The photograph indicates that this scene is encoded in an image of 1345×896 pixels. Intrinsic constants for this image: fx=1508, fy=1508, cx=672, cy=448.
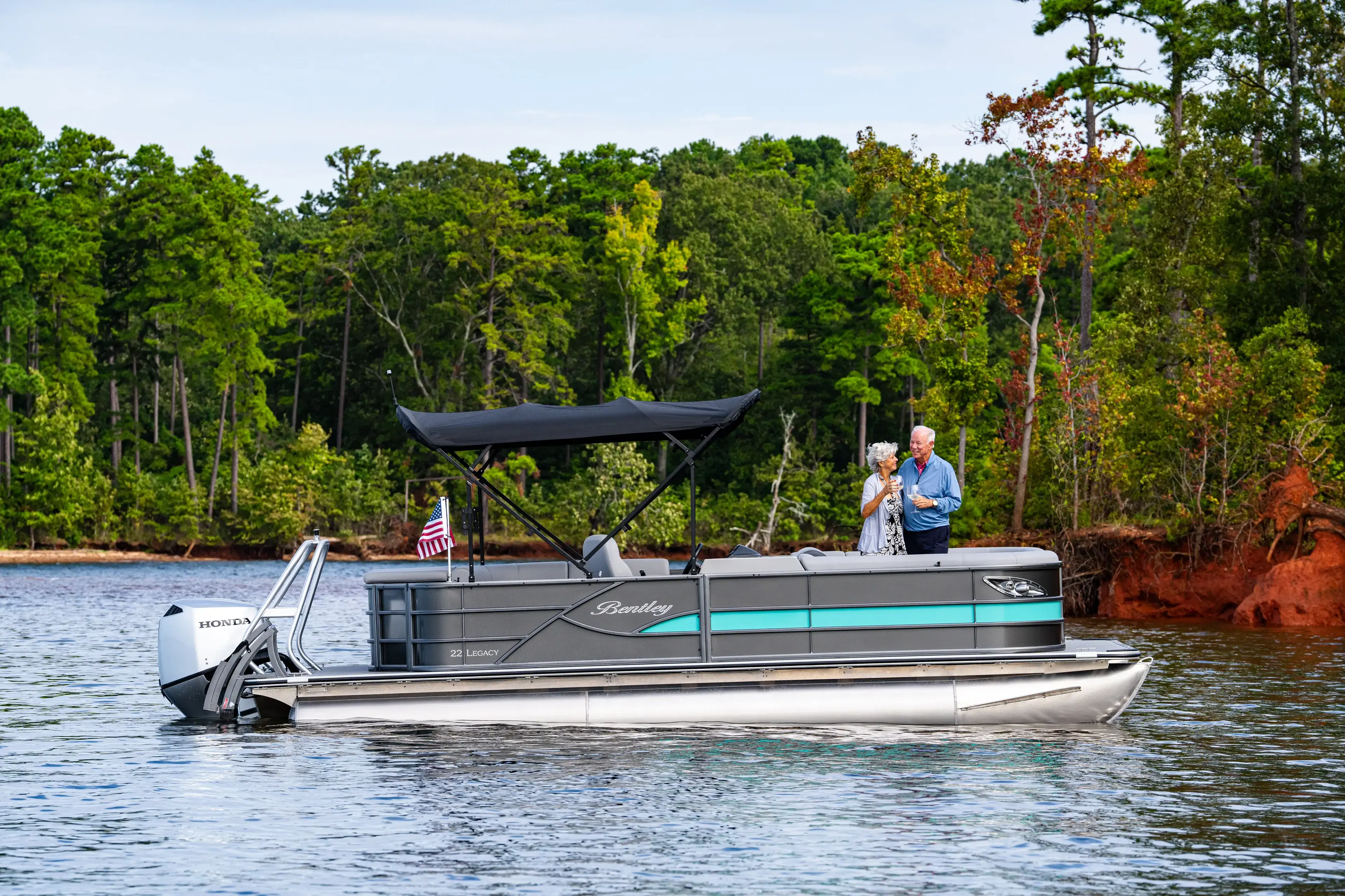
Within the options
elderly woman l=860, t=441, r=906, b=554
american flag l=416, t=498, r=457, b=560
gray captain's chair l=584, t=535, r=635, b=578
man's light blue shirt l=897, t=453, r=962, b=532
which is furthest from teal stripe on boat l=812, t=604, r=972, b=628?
american flag l=416, t=498, r=457, b=560

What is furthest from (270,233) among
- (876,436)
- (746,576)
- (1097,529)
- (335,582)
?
(746,576)

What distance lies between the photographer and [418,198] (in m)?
70.4

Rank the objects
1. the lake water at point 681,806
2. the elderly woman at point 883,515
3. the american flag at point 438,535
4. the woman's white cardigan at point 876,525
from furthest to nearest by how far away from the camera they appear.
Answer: the woman's white cardigan at point 876,525
the elderly woman at point 883,515
the american flag at point 438,535
the lake water at point 681,806

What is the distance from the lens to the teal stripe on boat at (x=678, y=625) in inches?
504

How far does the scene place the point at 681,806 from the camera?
10164 millimetres

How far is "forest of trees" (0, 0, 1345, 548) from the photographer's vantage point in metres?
34.8

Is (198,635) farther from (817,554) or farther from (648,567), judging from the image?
(817,554)

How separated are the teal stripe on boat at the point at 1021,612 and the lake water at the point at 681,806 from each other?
3.29 feet

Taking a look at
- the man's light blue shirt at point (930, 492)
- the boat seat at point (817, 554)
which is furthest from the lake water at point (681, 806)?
the man's light blue shirt at point (930, 492)

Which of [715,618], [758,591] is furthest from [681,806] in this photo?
[758,591]

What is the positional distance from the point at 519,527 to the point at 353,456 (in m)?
10.3

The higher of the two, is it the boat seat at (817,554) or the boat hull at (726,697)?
the boat seat at (817,554)

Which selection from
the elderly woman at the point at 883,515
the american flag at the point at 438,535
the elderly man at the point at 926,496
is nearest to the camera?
the american flag at the point at 438,535

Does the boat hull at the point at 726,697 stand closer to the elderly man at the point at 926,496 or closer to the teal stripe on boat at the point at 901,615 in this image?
the teal stripe on boat at the point at 901,615
